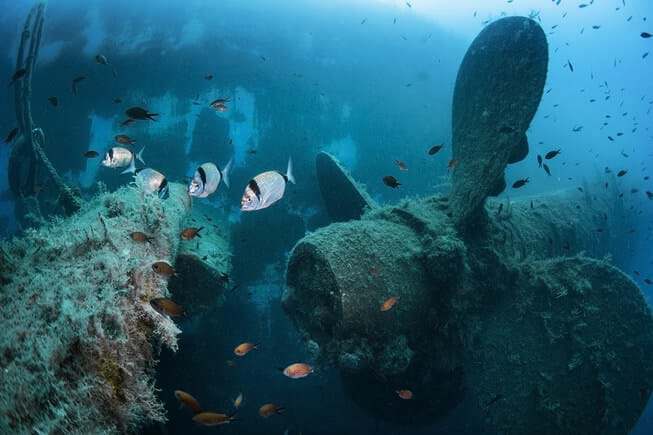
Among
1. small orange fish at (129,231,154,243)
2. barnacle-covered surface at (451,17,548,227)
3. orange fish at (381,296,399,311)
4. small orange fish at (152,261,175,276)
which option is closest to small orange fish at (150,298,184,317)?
small orange fish at (152,261,175,276)

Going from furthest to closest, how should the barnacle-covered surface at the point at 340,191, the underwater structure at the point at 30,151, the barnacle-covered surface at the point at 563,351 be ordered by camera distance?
the barnacle-covered surface at the point at 340,191, the underwater structure at the point at 30,151, the barnacle-covered surface at the point at 563,351

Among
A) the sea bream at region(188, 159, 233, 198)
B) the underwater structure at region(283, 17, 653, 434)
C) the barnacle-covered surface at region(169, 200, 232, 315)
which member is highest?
the sea bream at region(188, 159, 233, 198)

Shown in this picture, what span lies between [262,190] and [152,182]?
225 centimetres

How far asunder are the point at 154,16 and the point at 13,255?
1307 cm

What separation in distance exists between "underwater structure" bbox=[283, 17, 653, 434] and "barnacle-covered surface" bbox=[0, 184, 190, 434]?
217 cm

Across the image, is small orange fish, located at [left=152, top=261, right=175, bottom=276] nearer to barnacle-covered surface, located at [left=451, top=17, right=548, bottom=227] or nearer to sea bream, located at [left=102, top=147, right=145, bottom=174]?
sea bream, located at [left=102, top=147, right=145, bottom=174]

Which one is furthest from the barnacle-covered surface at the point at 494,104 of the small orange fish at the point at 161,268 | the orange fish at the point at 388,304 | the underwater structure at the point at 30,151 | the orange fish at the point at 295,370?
the underwater structure at the point at 30,151

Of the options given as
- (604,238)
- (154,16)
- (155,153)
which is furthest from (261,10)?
(604,238)

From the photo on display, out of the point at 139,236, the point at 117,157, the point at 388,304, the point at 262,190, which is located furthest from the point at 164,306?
the point at 117,157

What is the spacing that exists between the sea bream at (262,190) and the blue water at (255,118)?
441 cm

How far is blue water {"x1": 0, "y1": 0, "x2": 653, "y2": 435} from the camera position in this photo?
26.2 feet

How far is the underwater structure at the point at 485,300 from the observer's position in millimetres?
4465

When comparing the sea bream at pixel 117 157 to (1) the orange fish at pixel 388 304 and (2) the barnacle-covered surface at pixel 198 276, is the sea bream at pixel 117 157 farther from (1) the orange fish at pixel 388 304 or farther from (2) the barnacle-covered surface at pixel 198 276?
(1) the orange fish at pixel 388 304

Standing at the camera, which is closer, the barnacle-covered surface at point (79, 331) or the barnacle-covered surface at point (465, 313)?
the barnacle-covered surface at point (79, 331)
